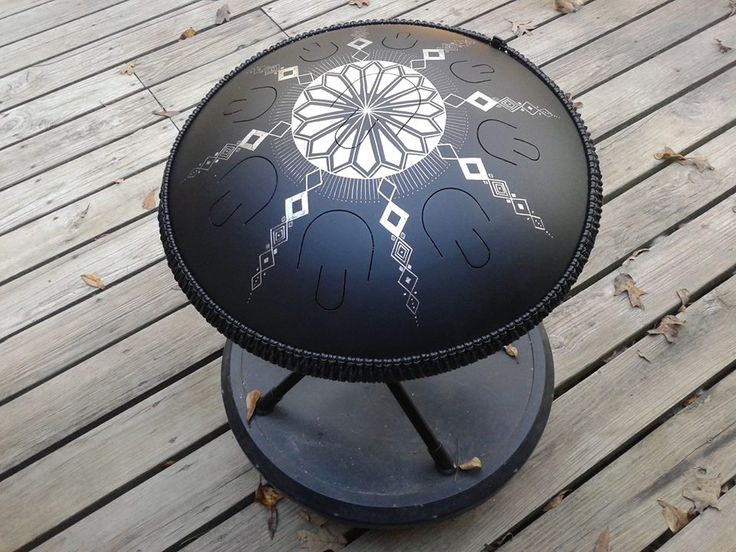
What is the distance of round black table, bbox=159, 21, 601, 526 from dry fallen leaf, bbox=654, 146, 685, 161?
109 centimetres

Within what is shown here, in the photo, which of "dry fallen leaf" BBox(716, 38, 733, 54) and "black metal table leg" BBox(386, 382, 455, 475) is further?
"dry fallen leaf" BBox(716, 38, 733, 54)

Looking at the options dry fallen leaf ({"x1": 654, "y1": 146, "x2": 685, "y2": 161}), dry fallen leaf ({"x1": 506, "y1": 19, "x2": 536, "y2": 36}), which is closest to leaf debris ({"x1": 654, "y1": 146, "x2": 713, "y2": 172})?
dry fallen leaf ({"x1": 654, "y1": 146, "x2": 685, "y2": 161})

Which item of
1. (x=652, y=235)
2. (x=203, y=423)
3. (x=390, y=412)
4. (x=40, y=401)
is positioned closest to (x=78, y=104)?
(x=40, y=401)

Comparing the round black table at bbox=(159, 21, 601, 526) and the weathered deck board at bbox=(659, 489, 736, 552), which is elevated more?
the round black table at bbox=(159, 21, 601, 526)

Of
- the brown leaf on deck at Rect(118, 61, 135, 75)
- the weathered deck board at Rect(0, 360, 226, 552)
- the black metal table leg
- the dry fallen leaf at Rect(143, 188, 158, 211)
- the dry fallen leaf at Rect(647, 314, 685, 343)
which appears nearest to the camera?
the black metal table leg

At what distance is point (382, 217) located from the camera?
1.06 meters

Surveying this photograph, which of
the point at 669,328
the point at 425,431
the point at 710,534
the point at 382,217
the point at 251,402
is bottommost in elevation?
the point at 710,534

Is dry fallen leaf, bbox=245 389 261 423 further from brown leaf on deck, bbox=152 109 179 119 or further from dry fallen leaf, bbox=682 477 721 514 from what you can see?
brown leaf on deck, bbox=152 109 179 119

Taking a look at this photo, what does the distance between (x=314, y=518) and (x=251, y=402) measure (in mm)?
322

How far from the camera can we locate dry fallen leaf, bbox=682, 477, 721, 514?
5.24 feet

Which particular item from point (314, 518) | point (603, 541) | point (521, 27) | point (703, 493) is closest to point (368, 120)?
point (314, 518)

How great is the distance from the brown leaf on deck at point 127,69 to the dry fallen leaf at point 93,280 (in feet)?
3.05

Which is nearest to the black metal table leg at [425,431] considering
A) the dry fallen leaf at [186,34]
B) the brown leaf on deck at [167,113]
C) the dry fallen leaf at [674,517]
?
the dry fallen leaf at [674,517]

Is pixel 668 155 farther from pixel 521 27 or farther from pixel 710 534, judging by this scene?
pixel 710 534
